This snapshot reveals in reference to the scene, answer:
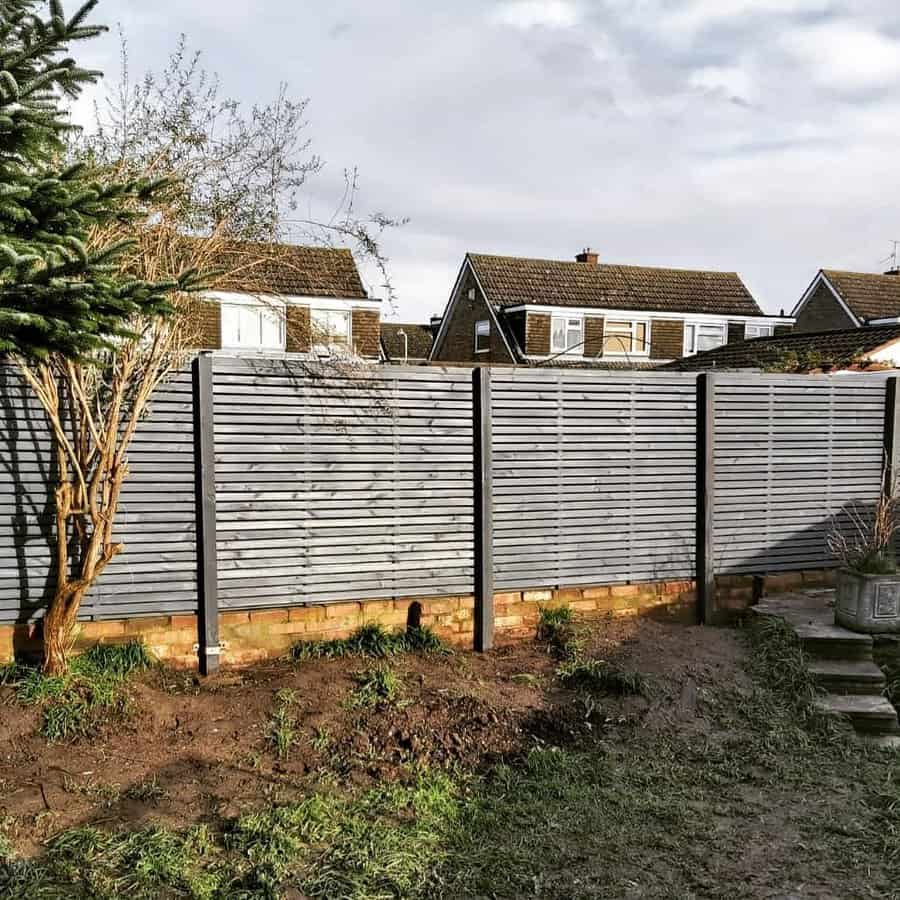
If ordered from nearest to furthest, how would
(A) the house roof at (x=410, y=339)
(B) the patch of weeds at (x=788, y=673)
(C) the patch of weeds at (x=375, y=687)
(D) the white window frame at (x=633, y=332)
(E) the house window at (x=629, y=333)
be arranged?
(C) the patch of weeds at (x=375, y=687) → (B) the patch of weeds at (x=788, y=673) → (E) the house window at (x=629, y=333) → (D) the white window frame at (x=633, y=332) → (A) the house roof at (x=410, y=339)

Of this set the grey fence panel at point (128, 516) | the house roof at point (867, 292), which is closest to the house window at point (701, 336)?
the house roof at point (867, 292)

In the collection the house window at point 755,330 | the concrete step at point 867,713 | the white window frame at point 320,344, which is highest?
the house window at point 755,330

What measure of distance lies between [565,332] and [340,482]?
68.2 ft

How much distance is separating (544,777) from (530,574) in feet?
6.52

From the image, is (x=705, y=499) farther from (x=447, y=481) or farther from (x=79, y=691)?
(x=79, y=691)

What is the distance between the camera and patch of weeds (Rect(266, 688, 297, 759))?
174 inches

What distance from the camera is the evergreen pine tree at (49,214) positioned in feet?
10.2

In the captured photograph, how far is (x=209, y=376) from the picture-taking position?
5227mm

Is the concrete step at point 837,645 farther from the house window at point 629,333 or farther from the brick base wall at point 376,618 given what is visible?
the house window at point 629,333

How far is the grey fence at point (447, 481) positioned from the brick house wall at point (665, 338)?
20.0 metres

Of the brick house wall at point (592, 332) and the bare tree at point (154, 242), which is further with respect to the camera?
the brick house wall at point (592, 332)

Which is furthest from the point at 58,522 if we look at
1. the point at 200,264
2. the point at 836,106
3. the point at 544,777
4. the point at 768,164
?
the point at 768,164

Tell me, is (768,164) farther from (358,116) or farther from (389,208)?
(389,208)

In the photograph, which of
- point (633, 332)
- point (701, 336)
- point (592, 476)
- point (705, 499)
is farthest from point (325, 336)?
point (701, 336)
